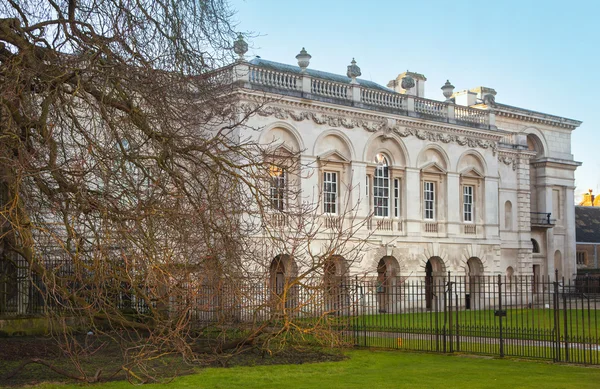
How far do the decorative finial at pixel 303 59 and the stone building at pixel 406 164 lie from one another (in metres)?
0.05

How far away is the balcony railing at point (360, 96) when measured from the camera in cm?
3058

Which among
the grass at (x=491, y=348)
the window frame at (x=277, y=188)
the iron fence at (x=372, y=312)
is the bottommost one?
the grass at (x=491, y=348)

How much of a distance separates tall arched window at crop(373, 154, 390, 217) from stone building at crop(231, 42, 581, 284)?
4 cm

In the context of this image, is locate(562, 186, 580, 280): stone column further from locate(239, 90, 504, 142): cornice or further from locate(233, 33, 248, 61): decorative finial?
locate(233, 33, 248, 61): decorative finial

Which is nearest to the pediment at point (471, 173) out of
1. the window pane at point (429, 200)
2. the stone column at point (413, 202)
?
the window pane at point (429, 200)

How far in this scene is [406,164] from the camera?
35.6 metres

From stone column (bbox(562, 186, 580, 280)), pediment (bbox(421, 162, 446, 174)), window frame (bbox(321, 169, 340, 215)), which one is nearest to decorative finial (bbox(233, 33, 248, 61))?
window frame (bbox(321, 169, 340, 215))

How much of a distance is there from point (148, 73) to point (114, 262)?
2.93 meters

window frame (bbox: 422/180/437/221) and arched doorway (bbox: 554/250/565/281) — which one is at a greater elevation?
window frame (bbox: 422/180/437/221)

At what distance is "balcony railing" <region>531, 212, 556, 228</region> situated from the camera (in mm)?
48125

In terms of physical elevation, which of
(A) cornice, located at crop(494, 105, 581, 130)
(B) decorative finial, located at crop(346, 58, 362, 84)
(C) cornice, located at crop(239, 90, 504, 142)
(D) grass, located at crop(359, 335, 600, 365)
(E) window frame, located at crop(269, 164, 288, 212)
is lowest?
(D) grass, located at crop(359, 335, 600, 365)

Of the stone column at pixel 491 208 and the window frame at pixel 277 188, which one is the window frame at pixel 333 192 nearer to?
the stone column at pixel 491 208

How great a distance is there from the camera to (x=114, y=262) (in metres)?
11.3

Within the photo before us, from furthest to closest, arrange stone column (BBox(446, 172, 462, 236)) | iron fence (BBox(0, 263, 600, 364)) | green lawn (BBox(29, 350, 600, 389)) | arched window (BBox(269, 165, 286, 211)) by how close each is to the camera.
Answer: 1. stone column (BBox(446, 172, 462, 236))
2. iron fence (BBox(0, 263, 600, 364))
3. arched window (BBox(269, 165, 286, 211))
4. green lawn (BBox(29, 350, 600, 389))
